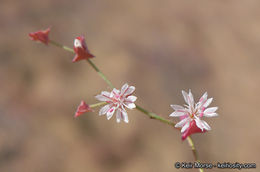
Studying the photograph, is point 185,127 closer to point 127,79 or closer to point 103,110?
point 103,110

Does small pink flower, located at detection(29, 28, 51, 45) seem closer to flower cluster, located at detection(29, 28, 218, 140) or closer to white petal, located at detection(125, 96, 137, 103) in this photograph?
flower cluster, located at detection(29, 28, 218, 140)

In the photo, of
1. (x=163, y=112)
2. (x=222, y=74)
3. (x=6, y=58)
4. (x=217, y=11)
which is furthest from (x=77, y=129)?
(x=217, y=11)

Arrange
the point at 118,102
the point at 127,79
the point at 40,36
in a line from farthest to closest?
the point at 127,79
the point at 40,36
the point at 118,102

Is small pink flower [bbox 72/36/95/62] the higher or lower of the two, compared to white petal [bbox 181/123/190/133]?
higher

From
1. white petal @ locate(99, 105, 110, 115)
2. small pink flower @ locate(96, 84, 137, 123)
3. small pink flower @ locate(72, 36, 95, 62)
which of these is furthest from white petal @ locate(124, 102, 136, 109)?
small pink flower @ locate(72, 36, 95, 62)

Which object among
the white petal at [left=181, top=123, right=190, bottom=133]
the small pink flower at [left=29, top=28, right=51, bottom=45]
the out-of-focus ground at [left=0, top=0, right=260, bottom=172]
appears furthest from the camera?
the out-of-focus ground at [left=0, top=0, right=260, bottom=172]

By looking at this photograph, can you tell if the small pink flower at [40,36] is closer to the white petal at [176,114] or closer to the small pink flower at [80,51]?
the small pink flower at [80,51]

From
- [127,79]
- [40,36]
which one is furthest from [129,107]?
[127,79]

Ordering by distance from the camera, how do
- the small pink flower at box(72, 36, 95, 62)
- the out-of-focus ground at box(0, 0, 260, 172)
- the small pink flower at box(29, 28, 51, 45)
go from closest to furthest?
the small pink flower at box(72, 36, 95, 62), the small pink flower at box(29, 28, 51, 45), the out-of-focus ground at box(0, 0, 260, 172)

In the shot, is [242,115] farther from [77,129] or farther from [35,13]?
[35,13]
